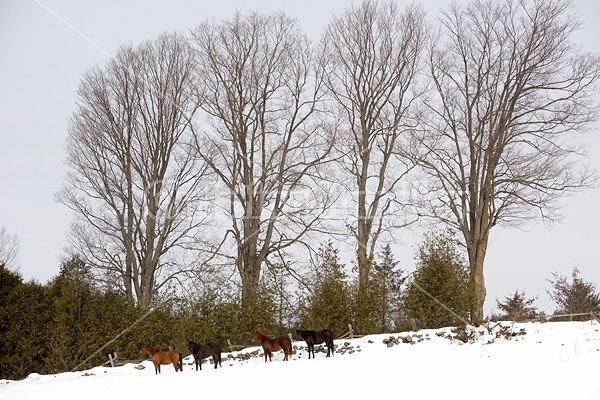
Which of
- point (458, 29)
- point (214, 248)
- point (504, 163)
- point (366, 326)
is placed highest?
point (458, 29)

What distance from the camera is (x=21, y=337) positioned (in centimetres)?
1827

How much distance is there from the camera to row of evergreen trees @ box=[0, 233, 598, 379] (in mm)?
18578

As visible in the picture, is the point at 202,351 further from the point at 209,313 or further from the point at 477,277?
the point at 477,277

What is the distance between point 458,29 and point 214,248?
499 inches

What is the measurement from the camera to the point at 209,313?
66.8 ft

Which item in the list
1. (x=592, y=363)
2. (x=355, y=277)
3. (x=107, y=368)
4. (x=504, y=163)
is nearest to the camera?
(x=592, y=363)

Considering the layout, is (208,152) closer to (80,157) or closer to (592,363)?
(80,157)

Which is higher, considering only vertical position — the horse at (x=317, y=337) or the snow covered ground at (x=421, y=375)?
the horse at (x=317, y=337)

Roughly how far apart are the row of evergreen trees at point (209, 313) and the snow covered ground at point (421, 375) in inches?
106

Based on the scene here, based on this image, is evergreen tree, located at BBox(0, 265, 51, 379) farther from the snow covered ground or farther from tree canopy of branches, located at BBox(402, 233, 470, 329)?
tree canopy of branches, located at BBox(402, 233, 470, 329)

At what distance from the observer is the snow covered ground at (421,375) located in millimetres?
9578

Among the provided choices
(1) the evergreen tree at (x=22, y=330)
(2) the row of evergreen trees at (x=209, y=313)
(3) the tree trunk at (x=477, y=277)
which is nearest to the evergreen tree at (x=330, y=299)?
(2) the row of evergreen trees at (x=209, y=313)

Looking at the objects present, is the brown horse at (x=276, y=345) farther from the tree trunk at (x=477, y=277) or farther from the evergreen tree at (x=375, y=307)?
the tree trunk at (x=477, y=277)

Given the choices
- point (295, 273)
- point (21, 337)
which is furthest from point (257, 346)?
point (21, 337)
